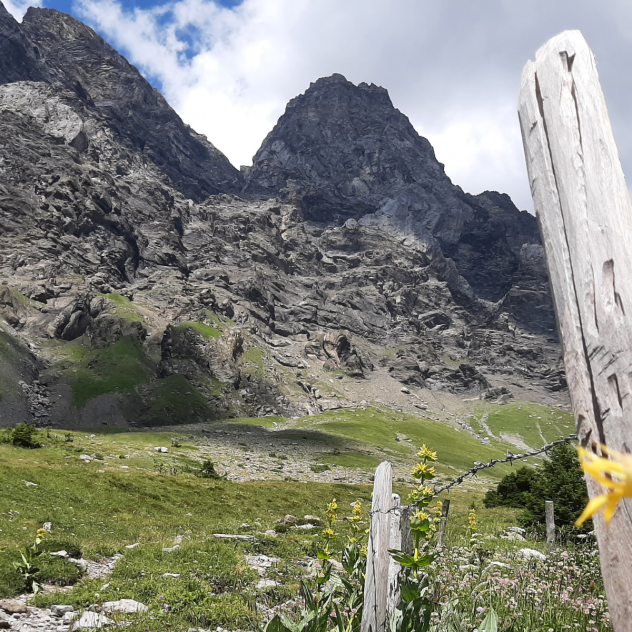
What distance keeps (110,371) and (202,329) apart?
43.2m

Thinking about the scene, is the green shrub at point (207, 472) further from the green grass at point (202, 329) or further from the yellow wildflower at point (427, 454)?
the green grass at point (202, 329)

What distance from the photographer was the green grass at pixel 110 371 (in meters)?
140

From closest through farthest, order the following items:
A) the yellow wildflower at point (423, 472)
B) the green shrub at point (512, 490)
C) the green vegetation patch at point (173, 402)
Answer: the yellow wildflower at point (423, 472) < the green shrub at point (512, 490) < the green vegetation patch at point (173, 402)

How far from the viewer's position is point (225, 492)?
110ft

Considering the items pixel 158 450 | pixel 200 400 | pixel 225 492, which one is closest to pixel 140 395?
pixel 200 400

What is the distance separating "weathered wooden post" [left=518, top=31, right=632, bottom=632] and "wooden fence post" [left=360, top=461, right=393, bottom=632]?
4.35m

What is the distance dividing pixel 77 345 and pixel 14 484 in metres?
159

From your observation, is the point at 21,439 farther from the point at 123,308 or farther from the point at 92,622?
the point at 123,308

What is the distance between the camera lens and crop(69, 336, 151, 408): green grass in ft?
461

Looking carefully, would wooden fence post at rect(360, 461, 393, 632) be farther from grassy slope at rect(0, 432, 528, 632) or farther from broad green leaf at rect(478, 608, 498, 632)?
grassy slope at rect(0, 432, 528, 632)

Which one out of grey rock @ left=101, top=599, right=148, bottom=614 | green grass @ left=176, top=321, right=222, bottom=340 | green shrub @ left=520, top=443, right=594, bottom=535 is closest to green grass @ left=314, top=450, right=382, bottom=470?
green shrub @ left=520, top=443, right=594, bottom=535

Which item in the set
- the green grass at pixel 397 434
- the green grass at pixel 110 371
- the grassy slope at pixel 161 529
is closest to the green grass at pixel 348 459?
the green grass at pixel 397 434

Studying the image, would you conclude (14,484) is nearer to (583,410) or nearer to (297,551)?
(297,551)

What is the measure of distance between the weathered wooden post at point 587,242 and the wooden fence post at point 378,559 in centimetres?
435
